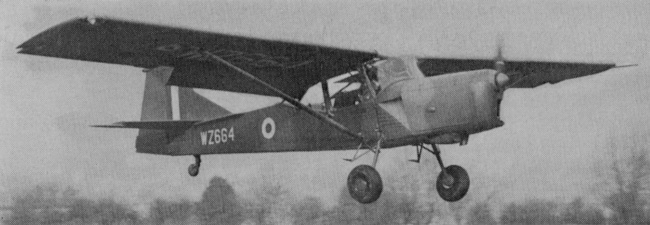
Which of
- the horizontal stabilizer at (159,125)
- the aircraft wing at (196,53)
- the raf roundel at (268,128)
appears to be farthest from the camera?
the horizontal stabilizer at (159,125)

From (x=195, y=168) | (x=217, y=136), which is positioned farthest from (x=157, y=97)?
(x=217, y=136)

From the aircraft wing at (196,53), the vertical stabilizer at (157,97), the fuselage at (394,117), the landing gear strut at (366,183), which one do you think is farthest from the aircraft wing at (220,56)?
the vertical stabilizer at (157,97)

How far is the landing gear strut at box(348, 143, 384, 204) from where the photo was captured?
8.97 m

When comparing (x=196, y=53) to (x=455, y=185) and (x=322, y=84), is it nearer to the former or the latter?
(x=322, y=84)

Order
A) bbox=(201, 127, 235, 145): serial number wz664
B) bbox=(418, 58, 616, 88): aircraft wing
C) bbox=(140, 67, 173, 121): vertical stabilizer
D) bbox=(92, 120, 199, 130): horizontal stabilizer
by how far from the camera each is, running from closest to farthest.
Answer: bbox=(418, 58, 616, 88): aircraft wing → bbox=(201, 127, 235, 145): serial number wz664 → bbox=(92, 120, 199, 130): horizontal stabilizer → bbox=(140, 67, 173, 121): vertical stabilizer

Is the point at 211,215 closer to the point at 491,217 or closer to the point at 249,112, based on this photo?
the point at 249,112

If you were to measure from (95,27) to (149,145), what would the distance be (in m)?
5.14

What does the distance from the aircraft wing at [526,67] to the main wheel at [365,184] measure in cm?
232

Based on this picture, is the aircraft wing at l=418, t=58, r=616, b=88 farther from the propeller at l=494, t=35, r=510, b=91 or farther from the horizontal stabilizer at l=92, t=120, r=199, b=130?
the horizontal stabilizer at l=92, t=120, r=199, b=130

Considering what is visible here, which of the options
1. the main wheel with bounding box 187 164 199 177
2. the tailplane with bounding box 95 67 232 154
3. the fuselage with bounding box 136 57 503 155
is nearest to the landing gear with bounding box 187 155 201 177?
the main wheel with bounding box 187 164 199 177

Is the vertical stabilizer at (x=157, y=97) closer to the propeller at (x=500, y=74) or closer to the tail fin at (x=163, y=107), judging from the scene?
the tail fin at (x=163, y=107)

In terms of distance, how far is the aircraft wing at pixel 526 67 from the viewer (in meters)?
11.0

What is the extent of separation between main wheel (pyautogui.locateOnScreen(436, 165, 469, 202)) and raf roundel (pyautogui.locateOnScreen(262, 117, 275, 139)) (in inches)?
98.2

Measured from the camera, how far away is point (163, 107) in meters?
12.7
